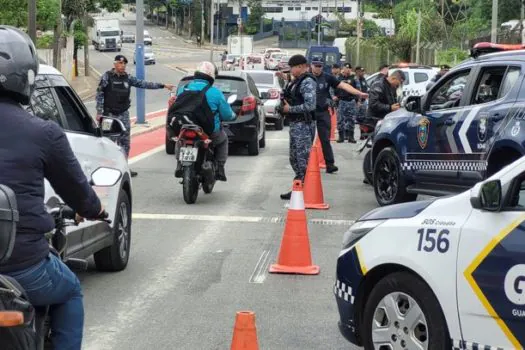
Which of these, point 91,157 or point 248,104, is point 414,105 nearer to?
point 91,157

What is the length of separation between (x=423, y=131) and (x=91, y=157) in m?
5.12

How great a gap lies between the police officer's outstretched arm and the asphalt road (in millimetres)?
2304

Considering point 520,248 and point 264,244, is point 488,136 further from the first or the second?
point 520,248

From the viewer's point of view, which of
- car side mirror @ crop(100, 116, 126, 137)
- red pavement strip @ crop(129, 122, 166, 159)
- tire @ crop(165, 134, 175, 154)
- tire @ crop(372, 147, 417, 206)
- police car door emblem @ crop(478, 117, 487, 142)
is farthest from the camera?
red pavement strip @ crop(129, 122, 166, 159)

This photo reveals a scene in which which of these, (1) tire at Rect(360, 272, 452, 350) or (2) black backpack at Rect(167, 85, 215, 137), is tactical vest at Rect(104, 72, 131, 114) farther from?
(1) tire at Rect(360, 272, 452, 350)

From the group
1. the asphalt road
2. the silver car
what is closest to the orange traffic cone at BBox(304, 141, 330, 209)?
the asphalt road

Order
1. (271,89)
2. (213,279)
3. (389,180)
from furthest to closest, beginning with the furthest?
(271,89)
(389,180)
(213,279)

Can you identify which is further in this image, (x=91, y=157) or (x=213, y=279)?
(x=213, y=279)

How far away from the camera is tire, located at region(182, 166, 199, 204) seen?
42.3ft

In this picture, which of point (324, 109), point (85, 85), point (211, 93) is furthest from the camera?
point (85, 85)

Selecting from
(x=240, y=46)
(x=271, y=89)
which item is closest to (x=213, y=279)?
(x=271, y=89)

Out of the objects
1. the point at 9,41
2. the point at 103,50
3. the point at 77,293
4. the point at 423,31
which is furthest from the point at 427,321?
the point at 103,50

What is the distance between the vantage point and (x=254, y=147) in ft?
64.6

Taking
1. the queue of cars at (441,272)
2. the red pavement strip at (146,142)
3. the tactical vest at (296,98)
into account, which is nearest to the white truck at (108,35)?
the red pavement strip at (146,142)
